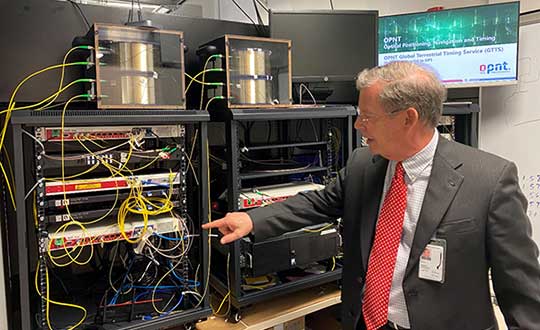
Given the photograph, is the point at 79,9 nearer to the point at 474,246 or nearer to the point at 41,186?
the point at 41,186

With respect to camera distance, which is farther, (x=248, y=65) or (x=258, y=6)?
(x=258, y=6)

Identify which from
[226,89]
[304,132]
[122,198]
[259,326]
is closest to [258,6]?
[304,132]

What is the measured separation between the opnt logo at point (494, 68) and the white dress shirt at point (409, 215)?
5.11 ft

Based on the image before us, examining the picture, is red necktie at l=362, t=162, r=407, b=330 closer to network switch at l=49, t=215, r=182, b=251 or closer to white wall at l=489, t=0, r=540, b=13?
network switch at l=49, t=215, r=182, b=251

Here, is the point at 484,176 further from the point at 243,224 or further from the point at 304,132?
the point at 304,132

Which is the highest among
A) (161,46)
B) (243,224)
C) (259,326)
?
(161,46)

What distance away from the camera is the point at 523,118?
8.77 feet

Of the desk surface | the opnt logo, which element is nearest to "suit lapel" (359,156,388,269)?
the desk surface

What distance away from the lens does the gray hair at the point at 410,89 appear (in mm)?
1239

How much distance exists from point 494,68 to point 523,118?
0.37 m

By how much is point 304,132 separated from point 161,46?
1.12 meters

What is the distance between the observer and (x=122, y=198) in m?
1.69

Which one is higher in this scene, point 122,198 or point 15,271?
point 122,198

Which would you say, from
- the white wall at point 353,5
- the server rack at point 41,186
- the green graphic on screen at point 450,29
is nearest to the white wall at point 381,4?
the white wall at point 353,5
